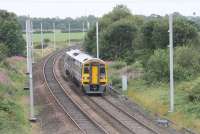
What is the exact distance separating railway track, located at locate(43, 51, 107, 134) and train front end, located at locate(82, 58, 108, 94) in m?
2.12

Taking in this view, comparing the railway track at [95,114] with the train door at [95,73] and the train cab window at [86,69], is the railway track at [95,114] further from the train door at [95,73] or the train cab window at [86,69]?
the train cab window at [86,69]

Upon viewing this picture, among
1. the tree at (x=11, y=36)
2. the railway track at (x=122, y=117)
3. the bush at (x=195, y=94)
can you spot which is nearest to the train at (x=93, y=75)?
the railway track at (x=122, y=117)

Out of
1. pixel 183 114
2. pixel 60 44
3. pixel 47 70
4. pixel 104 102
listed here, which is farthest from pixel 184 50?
pixel 60 44

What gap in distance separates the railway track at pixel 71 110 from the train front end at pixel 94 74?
2.12 m

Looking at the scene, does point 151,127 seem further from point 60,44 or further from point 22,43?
point 60,44

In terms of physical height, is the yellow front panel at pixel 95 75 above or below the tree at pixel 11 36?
below

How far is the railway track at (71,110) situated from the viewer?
31.8 meters

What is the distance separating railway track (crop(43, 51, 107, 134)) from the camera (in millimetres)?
31750

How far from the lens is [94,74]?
45625mm

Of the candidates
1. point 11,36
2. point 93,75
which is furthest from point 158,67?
point 11,36

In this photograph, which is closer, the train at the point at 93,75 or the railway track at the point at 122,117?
the railway track at the point at 122,117

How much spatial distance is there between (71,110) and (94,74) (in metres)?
7.36

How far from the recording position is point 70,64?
181 feet

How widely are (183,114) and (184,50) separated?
42.7 ft
